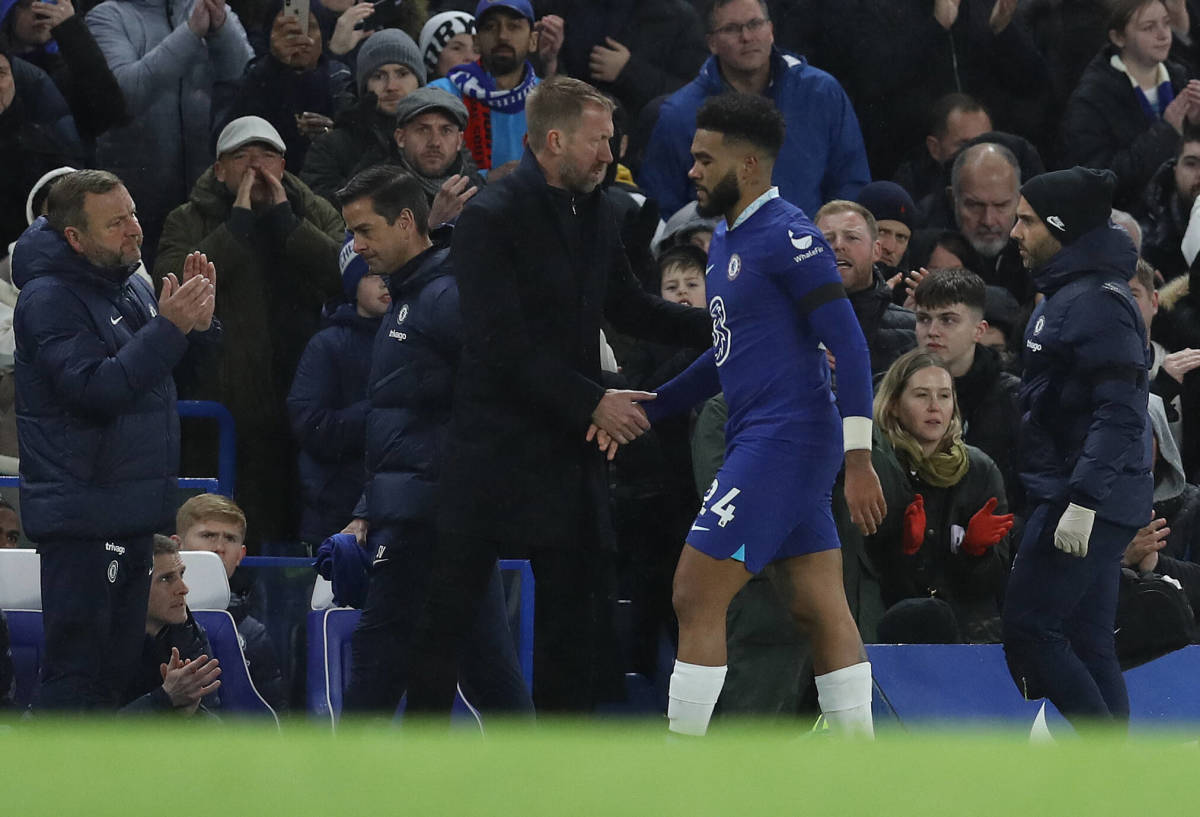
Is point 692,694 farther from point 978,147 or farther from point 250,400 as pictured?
point 978,147

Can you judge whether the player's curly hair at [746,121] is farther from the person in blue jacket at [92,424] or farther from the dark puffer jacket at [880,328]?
the dark puffer jacket at [880,328]

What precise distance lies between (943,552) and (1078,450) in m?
0.91

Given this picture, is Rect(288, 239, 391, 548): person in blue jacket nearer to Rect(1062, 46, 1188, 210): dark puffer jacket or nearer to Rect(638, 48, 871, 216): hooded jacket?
Rect(638, 48, 871, 216): hooded jacket

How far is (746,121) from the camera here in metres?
6.00

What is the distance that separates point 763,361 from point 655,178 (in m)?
4.49

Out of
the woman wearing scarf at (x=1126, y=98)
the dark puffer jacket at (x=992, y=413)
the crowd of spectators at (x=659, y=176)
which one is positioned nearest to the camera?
the crowd of spectators at (x=659, y=176)

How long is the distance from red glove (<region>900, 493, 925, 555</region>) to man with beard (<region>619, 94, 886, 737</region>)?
172 cm

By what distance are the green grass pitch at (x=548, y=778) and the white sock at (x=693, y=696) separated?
3.94 m

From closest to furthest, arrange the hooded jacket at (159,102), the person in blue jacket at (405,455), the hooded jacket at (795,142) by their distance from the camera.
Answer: the person in blue jacket at (405,455)
the hooded jacket at (159,102)
the hooded jacket at (795,142)

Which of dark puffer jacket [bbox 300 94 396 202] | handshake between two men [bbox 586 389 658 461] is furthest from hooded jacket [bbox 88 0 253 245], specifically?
handshake between two men [bbox 586 389 658 461]

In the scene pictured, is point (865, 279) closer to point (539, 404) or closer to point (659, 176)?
point (659, 176)

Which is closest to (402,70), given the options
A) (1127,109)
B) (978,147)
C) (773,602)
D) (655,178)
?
(655,178)

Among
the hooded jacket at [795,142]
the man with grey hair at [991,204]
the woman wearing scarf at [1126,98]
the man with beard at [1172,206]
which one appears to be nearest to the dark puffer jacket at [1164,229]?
the man with beard at [1172,206]

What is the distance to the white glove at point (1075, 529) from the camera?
6648 mm
